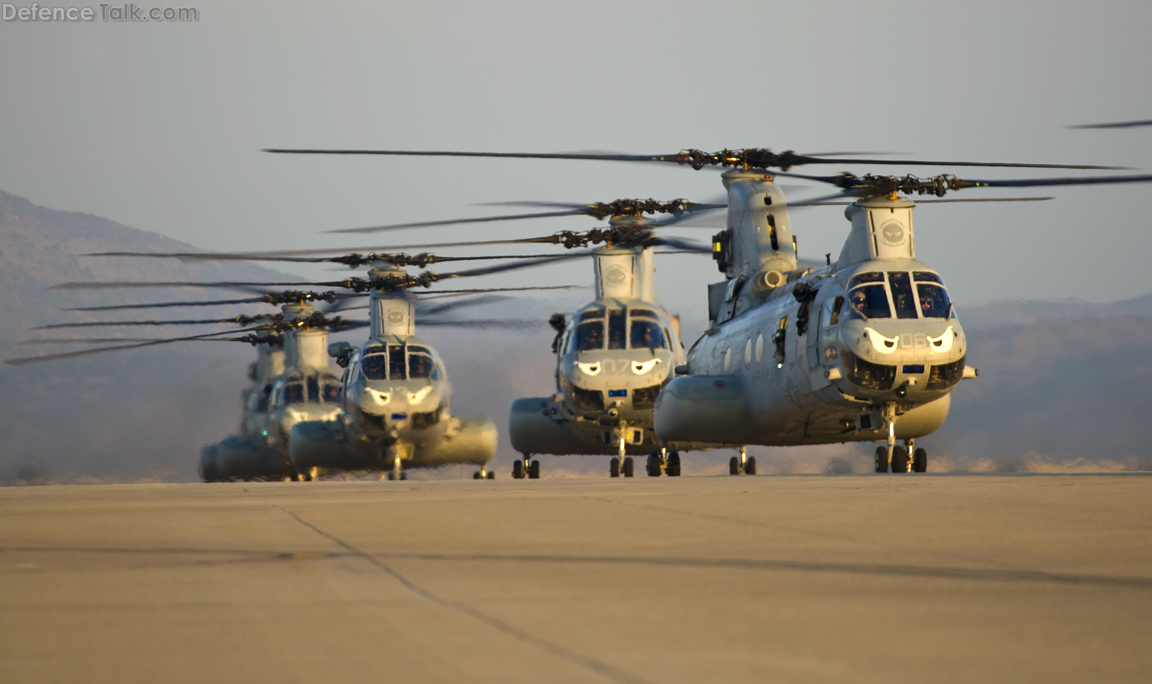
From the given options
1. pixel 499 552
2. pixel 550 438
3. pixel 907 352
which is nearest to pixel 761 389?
pixel 907 352

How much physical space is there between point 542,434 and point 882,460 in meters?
16.1

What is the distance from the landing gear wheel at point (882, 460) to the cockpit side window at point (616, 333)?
10703 mm

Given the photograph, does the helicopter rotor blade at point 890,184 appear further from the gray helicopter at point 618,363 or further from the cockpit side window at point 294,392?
the cockpit side window at point 294,392

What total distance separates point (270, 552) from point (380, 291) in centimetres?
3509

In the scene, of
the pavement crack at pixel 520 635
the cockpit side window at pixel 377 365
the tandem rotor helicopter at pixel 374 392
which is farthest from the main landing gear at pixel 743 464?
the pavement crack at pixel 520 635

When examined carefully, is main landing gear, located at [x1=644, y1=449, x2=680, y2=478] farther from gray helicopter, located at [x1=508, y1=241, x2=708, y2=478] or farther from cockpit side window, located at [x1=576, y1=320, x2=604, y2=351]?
cockpit side window, located at [x1=576, y1=320, x2=604, y2=351]

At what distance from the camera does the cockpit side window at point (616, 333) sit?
31562 mm

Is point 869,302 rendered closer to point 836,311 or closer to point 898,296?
point 898,296

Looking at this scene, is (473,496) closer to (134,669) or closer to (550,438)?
(134,669)

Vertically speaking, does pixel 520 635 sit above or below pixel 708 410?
below

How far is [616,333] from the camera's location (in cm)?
3161

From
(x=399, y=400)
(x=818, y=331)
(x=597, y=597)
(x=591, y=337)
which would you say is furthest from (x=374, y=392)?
(x=597, y=597)

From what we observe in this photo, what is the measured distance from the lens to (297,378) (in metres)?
51.8

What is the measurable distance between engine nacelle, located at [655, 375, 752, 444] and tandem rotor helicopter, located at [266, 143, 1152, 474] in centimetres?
3
